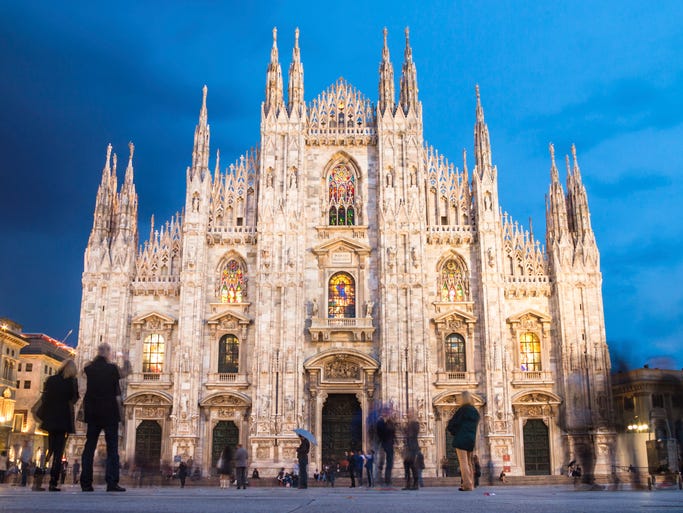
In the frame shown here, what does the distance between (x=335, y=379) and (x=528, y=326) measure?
9917 mm

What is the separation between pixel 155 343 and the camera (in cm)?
3906

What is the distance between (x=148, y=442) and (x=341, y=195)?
15655 mm

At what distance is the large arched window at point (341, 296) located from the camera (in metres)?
39.0

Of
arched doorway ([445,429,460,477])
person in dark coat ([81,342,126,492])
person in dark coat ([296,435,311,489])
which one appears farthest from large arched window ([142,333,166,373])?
person in dark coat ([81,342,126,492])

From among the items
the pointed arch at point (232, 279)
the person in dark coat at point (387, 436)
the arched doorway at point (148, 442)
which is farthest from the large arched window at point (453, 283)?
the person in dark coat at point (387, 436)

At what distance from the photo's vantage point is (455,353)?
127 feet

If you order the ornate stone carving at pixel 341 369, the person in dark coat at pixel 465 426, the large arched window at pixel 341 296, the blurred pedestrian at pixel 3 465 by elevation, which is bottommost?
the blurred pedestrian at pixel 3 465

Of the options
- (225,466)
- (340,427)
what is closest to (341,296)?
(340,427)

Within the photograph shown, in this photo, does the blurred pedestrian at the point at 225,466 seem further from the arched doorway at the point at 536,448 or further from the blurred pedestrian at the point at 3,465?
the arched doorway at the point at 536,448

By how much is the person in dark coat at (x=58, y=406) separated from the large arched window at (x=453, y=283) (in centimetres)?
2819

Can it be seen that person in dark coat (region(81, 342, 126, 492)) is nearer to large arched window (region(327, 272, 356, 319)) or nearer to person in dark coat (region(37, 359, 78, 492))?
person in dark coat (region(37, 359, 78, 492))

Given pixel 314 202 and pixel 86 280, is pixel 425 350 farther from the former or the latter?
pixel 86 280

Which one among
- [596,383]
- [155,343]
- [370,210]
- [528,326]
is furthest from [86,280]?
[596,383]

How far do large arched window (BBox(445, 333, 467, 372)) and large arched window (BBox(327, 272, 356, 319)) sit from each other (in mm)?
4945
